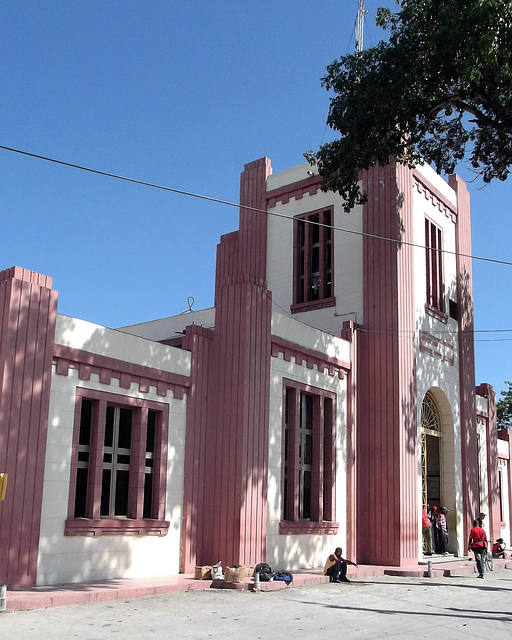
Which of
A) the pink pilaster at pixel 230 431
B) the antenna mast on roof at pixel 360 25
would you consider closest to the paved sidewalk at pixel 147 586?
the pink pilaster at pixel 230 431

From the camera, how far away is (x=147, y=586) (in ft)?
43.5

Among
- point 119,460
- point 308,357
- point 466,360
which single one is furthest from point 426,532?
point 119,460

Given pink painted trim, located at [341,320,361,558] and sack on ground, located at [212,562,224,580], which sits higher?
pink painted trim, located at [341,320,361,558]

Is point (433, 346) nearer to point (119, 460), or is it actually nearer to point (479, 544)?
point (479, 544)

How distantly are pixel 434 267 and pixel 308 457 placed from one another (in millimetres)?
8082

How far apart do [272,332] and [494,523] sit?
526 inches

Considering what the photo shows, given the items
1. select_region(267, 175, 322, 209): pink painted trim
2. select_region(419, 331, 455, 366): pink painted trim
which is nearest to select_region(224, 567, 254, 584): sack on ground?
select_region(419, 331, 455, 366): pink painted trim

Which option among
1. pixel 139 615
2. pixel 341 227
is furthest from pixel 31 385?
pixel 341 227

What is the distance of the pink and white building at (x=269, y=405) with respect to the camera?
13.6 m

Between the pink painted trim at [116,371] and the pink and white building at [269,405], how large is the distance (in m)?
0.04

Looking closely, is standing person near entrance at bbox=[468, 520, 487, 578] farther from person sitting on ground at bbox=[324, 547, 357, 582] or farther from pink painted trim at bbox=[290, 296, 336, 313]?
pink painted trim at bbox=[290, 296, 336, 313]

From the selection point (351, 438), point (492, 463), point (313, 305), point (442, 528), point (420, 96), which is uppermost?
point (420, 96)

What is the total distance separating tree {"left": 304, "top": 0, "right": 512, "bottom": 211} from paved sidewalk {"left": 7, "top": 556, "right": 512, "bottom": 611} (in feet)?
30.9

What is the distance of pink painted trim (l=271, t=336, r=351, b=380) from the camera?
18119mm
